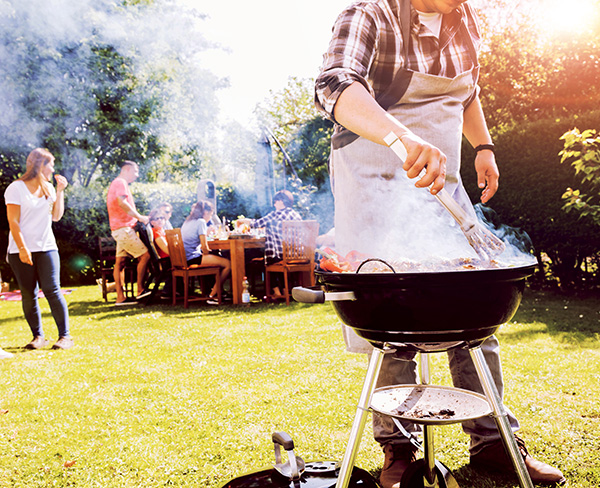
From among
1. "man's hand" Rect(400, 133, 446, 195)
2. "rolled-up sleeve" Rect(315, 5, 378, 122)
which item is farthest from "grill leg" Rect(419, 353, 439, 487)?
"rolled-up sleeve" Rect(315, 5, 378, 122)

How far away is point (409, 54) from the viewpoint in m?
1.72

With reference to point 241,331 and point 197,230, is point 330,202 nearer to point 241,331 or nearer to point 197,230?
point 197,230

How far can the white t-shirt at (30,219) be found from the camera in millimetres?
4227

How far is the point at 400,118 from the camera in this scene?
1.78 meters

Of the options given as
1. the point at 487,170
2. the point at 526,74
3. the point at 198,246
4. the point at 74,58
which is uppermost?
the point at 74,58

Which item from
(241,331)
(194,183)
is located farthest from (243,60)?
(241,331)

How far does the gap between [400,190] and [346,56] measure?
1.70ft

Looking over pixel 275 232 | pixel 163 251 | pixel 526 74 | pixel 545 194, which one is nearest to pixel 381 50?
pixel 275 232

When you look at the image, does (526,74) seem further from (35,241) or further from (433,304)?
(433,304)

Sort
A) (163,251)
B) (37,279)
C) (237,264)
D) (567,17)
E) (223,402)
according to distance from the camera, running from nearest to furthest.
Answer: (223,402) → (37,279) → (237,264) → (163,251) → (567,17)

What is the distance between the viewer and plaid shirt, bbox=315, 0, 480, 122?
148cm

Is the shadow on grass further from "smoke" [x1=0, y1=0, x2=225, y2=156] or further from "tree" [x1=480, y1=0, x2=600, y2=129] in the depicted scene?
"smoke" [x1=0, y1=0, x2=225, y2=156]

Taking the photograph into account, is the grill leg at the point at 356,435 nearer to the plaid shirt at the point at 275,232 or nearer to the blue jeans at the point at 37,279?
the blue jeans at the point at 37,279

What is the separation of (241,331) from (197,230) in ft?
8.74
